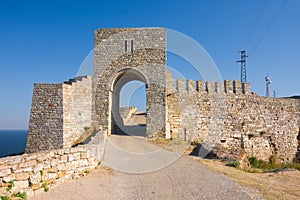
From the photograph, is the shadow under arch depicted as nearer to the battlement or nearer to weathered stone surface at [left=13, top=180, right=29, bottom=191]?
the battlement

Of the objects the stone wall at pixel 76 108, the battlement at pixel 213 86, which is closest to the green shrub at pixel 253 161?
the battlement at pixel 213 86

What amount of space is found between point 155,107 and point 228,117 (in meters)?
4.95

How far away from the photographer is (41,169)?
14.6ft

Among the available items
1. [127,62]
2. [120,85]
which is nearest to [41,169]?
[127,62]

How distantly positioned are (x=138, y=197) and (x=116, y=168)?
2.20 meters

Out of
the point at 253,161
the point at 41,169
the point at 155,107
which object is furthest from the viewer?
the point at 253,161

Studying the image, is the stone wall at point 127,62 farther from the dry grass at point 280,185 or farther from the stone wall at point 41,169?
the dry grass at point 280,185

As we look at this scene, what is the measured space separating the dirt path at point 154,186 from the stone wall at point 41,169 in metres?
0.22

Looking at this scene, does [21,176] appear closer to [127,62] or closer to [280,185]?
[280,185]

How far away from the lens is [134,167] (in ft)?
21.1

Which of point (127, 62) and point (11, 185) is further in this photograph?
point (127, 62)

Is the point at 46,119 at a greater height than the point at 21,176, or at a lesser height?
greater

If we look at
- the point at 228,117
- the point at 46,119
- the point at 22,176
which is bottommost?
the point at 22,176

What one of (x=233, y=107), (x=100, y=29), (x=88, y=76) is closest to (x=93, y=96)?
A: (x=88, y=76)
